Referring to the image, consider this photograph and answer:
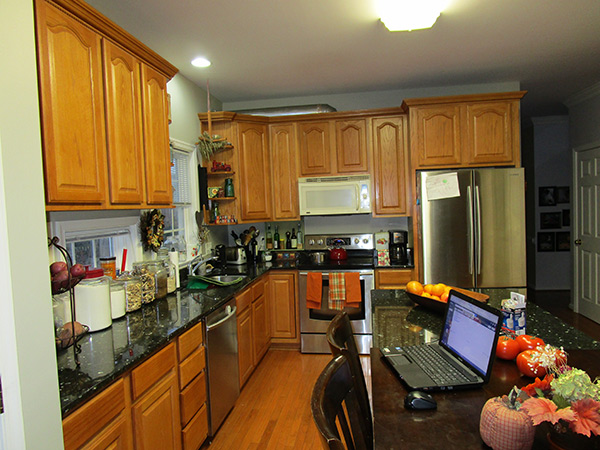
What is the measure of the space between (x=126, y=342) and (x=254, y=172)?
2.55m

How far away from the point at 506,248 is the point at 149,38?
3.42 meters

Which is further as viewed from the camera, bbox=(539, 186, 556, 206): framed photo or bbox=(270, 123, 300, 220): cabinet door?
bbox=(539, 186, 556, 206): framed photo

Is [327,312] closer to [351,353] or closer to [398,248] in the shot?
[398,248]

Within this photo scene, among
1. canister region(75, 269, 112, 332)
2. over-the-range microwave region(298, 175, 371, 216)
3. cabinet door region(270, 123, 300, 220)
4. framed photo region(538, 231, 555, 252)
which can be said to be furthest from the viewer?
framed photo region(538, 231, 555, 252)

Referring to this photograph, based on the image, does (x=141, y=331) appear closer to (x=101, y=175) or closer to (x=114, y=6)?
(x=101, y=175)

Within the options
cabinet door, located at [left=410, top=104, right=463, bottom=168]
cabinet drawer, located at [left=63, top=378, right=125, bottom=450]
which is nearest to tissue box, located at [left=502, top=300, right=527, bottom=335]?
cabinet drawer, located at [left=63, top=378, right=125, bottom=450]

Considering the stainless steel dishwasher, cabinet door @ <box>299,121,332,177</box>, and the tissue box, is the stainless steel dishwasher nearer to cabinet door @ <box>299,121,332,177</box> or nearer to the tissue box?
the tissue box

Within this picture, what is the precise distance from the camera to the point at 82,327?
177 cm

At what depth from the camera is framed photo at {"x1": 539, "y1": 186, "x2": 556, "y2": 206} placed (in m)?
6.12

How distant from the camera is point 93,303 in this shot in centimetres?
188

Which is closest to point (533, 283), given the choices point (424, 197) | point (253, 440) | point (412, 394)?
point (424, 197)

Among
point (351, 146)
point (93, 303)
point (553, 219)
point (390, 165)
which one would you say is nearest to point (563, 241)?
point (553, 219)

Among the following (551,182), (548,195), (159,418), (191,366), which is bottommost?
(159,418)

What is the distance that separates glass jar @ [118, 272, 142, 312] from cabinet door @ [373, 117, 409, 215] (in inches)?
99.0
